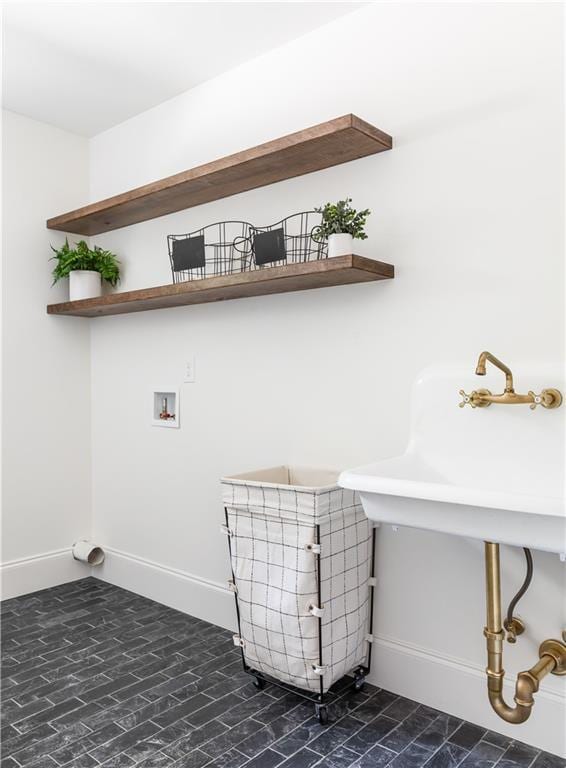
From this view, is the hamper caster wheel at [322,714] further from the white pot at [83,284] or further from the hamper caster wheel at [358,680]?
the white pot at [83,284]

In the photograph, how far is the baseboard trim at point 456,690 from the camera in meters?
1.71

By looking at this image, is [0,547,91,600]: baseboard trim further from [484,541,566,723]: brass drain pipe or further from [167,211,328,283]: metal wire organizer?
[484,541,566,723]: brass drain pipe

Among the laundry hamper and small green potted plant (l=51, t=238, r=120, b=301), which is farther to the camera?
small green potted plant (l=51, t=238, r=120, b=301)

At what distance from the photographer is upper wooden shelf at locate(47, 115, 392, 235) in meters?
1.99

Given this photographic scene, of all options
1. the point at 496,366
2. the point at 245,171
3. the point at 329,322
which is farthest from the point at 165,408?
the point at 496,366

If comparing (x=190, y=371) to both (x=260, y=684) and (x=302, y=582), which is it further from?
(x=260, y=684)

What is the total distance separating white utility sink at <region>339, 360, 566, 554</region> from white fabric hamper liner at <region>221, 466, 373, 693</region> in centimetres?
29

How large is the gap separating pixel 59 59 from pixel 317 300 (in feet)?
5.10

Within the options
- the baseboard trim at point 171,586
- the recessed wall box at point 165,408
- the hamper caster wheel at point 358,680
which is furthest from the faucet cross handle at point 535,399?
the recessed wall box at point 165,408

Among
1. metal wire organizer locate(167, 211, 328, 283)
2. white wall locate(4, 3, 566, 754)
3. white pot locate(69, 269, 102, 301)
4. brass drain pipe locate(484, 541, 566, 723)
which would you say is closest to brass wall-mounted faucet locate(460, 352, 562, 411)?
white wall locate(4, 3, 566, 754)

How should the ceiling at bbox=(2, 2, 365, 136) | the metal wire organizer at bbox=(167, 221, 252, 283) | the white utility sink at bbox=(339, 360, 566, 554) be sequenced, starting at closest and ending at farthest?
the white utility sink at bbox=(339, 360, 566, 554) → the ceiling at bbox=(2, 2, 365, 136) → the metal wire organizer at bbox=(167, 221, 252, 283)

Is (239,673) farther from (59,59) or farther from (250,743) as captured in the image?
(59,59)

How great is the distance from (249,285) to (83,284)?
4.05 feet

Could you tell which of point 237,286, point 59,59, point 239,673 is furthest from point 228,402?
point 59,59
